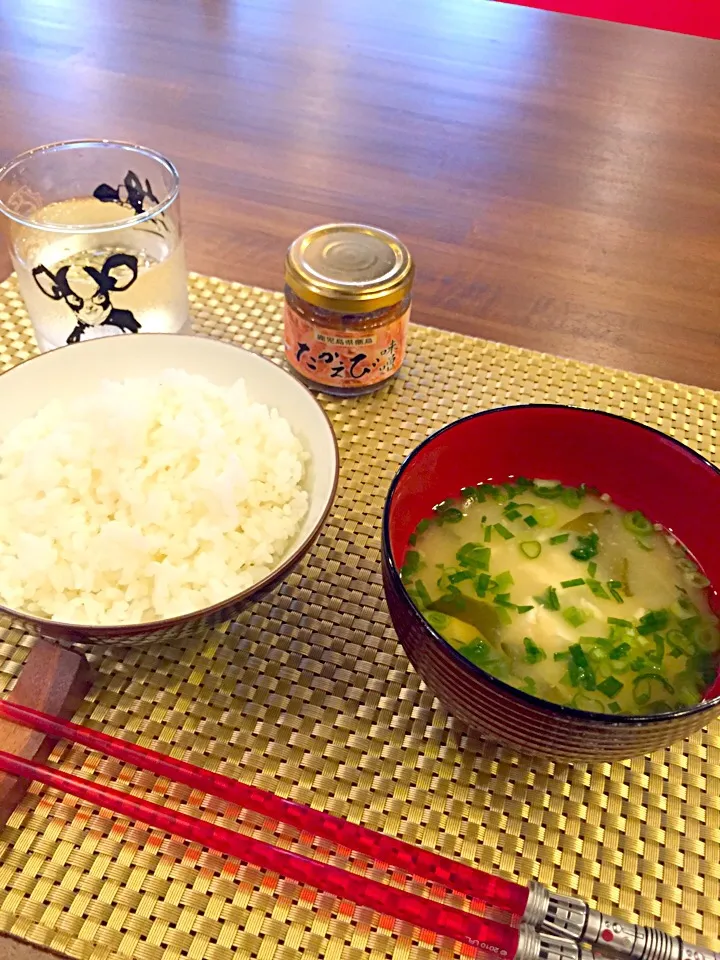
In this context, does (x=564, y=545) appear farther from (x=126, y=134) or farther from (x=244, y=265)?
(x=126, y=134)

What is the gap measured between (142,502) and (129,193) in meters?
0.81

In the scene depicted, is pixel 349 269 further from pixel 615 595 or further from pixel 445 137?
pixel 445 137

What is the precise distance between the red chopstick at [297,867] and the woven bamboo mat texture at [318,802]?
35mm

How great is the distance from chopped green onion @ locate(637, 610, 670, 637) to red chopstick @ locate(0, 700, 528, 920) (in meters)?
0.35

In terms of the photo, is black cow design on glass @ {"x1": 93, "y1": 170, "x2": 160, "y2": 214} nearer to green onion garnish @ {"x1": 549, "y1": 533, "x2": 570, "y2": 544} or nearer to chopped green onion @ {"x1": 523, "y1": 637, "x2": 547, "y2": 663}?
green onion garnish @ {"x1": 549, "y1": 533, "x2": 570, "y2": 544}

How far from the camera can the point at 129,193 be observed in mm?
1591

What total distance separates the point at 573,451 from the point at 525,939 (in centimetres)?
66

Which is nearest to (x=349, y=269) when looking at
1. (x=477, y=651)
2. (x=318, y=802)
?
(x=477, y=651)

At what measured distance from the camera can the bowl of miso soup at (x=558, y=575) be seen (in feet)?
2.91

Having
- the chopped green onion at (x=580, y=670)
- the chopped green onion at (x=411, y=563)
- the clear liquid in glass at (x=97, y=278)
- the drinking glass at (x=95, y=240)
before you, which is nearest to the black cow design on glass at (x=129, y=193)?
the drinking glass at (x=95, y=240)

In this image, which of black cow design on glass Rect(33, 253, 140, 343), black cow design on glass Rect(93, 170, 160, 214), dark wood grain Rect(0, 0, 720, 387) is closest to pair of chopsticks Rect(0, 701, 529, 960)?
black cow design on glass Rect(33, 253, 140, 343)

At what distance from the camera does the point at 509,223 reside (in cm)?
208

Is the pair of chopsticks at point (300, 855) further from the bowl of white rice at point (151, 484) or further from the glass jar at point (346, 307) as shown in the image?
the glass jar at point (346, 307)

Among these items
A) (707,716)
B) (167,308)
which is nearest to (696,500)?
(707,716)
